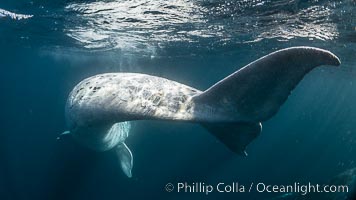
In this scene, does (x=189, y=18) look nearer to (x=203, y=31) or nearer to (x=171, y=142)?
(x=203, y=31)

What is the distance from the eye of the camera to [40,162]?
105 ft

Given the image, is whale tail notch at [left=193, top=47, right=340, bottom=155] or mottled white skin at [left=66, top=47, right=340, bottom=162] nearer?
whale tail notch at [left=193, top=47, right=340, bottom=155]

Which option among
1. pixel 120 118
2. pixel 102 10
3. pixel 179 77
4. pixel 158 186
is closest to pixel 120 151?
pixel 102 10

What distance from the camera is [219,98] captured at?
5012mm

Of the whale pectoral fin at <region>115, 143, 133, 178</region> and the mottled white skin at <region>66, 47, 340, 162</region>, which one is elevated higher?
the mottled white skin at <region>66, 47, 340, 162</region>

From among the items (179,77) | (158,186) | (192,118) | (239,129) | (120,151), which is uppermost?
(192,118)

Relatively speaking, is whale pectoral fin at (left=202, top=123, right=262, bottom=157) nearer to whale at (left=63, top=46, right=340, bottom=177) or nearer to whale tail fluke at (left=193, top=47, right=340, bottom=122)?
whale at (left=63, top=46, right=340, bottom=177)

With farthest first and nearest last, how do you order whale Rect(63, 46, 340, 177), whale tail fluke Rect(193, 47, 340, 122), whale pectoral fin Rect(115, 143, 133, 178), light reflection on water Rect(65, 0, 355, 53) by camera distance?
whale pectoral fin Rect(115, 143, 133, 178), light reflection on water Rect(65, 0, 355, 53), whale Rect(63, 46, 340, 177), whale tail fluke Rect(193, 47, 340, 122)

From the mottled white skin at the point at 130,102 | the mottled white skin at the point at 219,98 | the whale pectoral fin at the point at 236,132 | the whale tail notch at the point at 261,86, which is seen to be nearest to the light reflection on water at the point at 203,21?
the mottled white skin at the point at 130,102

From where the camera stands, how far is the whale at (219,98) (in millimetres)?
4465

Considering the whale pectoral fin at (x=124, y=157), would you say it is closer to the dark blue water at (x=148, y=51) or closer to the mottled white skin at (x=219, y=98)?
the dark blue water at (x=148, y=51)

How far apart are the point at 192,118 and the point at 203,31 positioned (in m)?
15.2

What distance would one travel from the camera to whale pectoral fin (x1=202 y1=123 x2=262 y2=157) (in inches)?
209

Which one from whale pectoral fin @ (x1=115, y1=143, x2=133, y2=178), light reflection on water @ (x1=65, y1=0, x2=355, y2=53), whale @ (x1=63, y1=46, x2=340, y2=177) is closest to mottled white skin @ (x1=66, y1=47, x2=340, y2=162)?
whale @ (x1=63, y1=46, x2=340, y2=177)
